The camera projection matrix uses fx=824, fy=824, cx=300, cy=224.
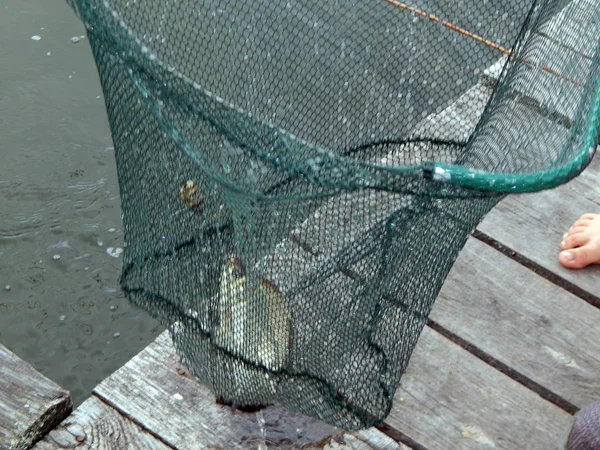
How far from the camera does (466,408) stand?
67.6 inches

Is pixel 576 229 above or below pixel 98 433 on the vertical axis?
above

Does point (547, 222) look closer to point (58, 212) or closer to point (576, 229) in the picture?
point (576, 229)

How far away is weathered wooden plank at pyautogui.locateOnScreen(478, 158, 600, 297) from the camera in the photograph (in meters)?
1.96

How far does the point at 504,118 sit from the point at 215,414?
0.86 m

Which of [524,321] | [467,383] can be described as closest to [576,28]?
[524,321]

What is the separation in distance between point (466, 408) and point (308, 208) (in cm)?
65

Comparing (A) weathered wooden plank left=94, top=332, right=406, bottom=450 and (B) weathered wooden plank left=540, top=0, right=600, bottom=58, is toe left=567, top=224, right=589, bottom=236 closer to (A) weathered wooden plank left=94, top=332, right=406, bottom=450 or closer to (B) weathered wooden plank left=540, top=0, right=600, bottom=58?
(B) weathered wooden plank left=540, top=0, right=600, bottom=58

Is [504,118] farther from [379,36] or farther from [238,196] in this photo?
[379,36]

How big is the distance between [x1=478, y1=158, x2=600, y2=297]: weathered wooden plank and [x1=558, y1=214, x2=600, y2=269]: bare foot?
0.02 meters

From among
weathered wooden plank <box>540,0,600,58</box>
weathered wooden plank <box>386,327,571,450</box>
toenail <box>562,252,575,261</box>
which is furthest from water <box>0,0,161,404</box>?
weathered wooden plank <box>540,0,600,58</box>

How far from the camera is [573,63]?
1.75m

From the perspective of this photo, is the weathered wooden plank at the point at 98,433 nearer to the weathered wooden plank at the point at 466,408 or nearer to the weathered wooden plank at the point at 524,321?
the weathered wooden plank at the point at 466,408

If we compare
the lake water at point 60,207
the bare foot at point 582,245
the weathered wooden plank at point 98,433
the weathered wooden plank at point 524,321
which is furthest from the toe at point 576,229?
the weathered wooden plank at point 98,433

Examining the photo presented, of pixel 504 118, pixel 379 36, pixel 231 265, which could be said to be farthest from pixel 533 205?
pixel 379 36
